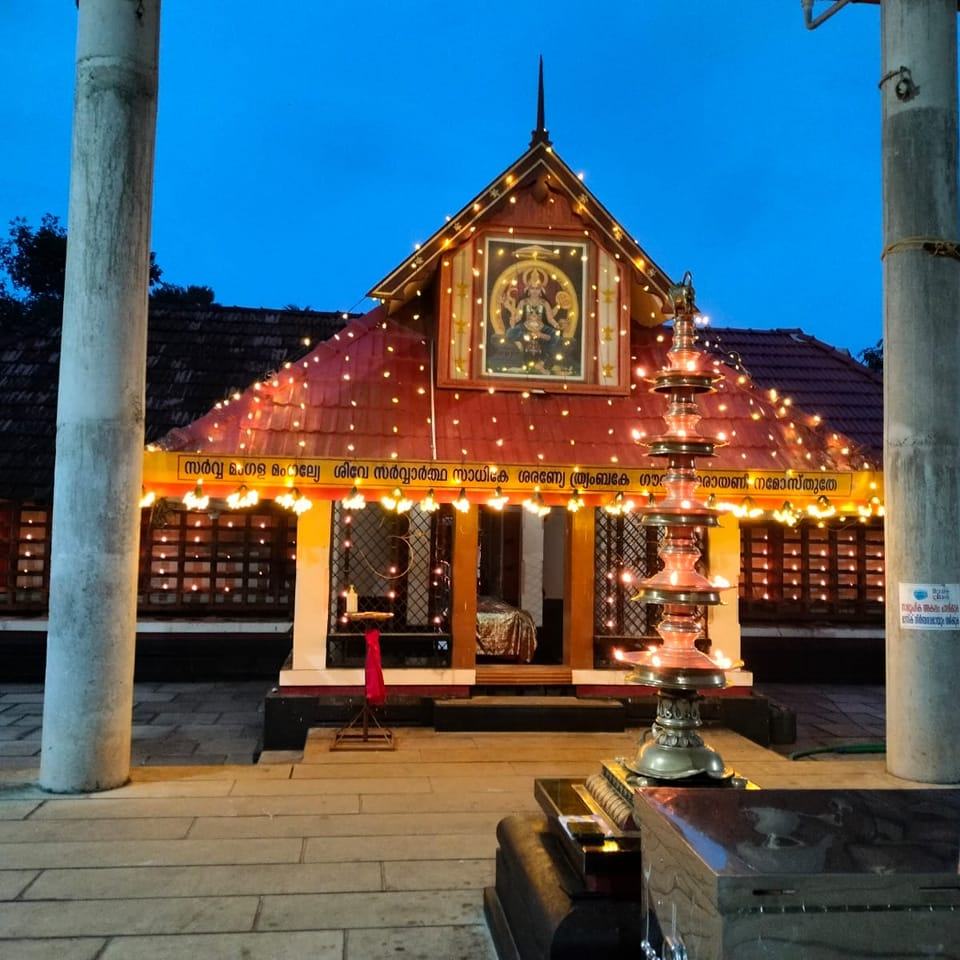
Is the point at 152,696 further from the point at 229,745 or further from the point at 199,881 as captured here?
the point at 199,881

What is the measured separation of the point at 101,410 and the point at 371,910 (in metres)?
5.03

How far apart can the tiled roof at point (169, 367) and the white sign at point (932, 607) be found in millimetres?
10452

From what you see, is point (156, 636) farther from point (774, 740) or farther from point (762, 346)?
point (762, 346)

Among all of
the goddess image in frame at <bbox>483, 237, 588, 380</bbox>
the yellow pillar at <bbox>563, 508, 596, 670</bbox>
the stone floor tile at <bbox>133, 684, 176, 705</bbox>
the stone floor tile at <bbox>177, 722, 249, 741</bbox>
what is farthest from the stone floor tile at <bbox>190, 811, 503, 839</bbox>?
the stone floor tile at <bbox>133, 684, 176, 705</bbox>

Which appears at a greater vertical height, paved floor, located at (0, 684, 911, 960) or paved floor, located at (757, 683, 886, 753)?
paved floor, located at (0, 684, 911, 960)

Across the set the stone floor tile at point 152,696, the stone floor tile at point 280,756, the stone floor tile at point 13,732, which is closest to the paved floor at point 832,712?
the stone floor tile at point 280,756

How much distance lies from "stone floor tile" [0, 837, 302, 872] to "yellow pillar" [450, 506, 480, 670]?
167 inches

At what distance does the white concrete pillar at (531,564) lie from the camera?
14.3 metres

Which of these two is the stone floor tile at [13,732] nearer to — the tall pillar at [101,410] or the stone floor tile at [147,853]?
the tall pillar at [101,410]

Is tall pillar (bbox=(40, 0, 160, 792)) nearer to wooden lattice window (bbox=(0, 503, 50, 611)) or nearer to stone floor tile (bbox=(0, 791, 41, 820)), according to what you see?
stone floor tile (bbox=(0, 791, 41, 820))

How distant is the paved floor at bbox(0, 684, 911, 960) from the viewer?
484cm

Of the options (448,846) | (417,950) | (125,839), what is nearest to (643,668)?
(417,950)

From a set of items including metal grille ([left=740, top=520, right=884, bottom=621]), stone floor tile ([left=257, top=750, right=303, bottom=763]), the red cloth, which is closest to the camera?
stone floor tile ([left=257, top=750, right=303, bottom=763])

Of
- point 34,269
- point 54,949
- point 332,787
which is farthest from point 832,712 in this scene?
point 34,269
